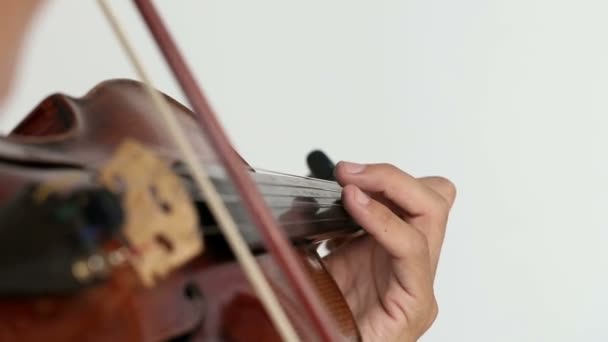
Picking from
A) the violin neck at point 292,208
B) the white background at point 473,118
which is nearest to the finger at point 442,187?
the violin neck at point 292,208

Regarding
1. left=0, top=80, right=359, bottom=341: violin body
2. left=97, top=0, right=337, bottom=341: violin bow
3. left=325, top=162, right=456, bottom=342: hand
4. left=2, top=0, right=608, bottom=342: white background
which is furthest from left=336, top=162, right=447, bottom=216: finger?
left=2, top=0, right=608, bottom=342: white background

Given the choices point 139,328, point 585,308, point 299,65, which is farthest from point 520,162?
point 139,328

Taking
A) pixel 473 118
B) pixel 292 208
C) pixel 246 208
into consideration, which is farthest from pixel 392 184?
pixel 473 118

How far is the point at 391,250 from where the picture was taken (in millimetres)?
712

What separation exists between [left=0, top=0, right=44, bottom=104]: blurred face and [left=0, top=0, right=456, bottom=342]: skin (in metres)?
0.34

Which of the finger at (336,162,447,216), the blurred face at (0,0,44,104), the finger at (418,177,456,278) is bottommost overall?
the finger at (418,177,456,278)

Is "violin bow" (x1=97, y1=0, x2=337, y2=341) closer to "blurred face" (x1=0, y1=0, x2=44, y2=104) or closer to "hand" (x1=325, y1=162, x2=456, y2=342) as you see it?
"blurred face" (x1=0, y1=0, x2=44, y2=104)

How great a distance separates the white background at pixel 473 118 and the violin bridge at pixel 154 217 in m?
0.95

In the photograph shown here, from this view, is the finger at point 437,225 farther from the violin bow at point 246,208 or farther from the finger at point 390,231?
the violin bow at point 246,208

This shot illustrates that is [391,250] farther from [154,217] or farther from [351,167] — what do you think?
[154,217]

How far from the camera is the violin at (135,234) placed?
1.00ft

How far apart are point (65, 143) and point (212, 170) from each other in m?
0.10

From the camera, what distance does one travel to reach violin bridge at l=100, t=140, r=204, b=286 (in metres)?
0.32

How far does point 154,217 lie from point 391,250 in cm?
43
